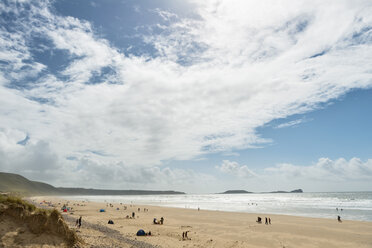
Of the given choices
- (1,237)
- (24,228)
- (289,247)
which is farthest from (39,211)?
(289,247)

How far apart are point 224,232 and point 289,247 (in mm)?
9708

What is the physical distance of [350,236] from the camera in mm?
30219

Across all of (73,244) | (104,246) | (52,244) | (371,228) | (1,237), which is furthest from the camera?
(371,228)

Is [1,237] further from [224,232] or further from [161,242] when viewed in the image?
[224,232]

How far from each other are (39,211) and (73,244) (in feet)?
10.4

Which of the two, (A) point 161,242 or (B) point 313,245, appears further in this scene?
(B) point 313,245

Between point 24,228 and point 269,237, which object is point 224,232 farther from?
point 24,228

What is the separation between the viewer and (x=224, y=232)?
32562mm

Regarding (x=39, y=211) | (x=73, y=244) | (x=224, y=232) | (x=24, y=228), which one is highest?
(x=39, y=211)

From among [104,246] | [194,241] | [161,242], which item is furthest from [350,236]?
[104,246]

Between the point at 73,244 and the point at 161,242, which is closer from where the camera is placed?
the point at 73,244

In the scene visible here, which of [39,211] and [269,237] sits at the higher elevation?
[39,211]

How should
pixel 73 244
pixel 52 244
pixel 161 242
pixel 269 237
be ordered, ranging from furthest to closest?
pixel 269 237 → pixel 161 242 → pixel 73 244 → pixel 52 244

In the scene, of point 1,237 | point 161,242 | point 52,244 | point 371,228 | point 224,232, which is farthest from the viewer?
point 371,228
